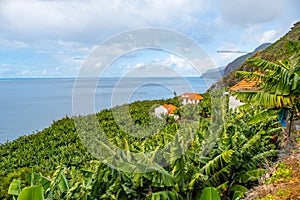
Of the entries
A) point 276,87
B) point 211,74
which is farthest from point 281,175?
point 211,74

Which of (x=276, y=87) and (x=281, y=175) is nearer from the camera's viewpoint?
(x=281, y=175)

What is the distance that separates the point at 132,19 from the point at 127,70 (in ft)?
7.25

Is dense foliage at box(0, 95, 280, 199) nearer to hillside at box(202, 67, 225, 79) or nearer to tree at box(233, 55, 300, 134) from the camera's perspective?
tree at box(233, 55, 300, 134)

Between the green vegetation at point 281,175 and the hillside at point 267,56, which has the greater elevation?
the hillside at point 267,56

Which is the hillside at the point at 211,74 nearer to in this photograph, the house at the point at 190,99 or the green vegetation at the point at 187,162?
the green vegetation at the point at 187,162

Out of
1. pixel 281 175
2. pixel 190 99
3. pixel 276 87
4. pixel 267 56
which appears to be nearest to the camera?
pixel 281 175

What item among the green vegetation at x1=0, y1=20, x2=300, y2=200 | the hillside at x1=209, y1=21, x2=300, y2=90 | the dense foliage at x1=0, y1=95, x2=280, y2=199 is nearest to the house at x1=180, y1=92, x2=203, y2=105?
the hillside at x1=209, y1=21, x2=300, y2=90

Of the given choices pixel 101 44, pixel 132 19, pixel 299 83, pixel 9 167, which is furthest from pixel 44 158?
pixel 299 83

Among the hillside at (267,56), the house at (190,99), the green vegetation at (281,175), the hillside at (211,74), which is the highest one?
the hillside at (267,56)

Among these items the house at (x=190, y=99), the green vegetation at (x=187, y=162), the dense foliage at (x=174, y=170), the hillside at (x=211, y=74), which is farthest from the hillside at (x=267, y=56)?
the dense foliage at (x=174, y=170)

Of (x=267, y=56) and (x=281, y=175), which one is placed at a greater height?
(x=267, y=56)

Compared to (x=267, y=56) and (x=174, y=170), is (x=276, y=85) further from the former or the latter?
(x=267, y=56)

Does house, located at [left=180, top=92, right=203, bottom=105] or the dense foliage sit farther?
house, located at [left=180, top=92, right=203, bottom=105]

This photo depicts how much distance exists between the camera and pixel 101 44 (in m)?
4.74
